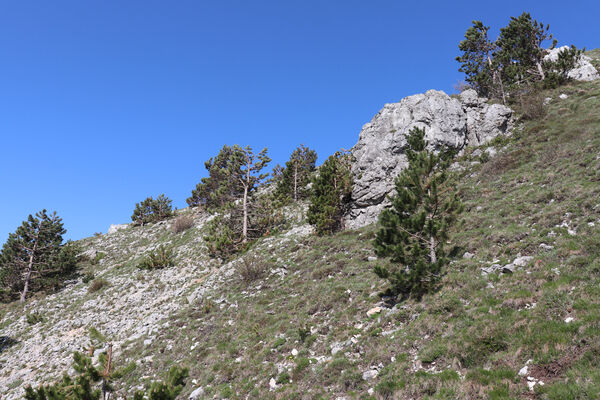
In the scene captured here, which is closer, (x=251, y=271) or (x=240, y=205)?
(x=251, y=271)

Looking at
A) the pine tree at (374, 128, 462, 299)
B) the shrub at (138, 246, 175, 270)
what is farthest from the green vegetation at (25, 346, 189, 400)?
the shrub at (138, 246, 175, 270)

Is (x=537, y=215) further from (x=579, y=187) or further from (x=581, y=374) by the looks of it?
(x=581, y=374)

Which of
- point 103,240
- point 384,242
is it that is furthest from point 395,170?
point 103,240

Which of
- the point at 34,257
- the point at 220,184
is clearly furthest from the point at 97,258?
the point at 220,184

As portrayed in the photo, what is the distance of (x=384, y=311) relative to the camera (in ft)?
44.3

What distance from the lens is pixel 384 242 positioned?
14789 mm

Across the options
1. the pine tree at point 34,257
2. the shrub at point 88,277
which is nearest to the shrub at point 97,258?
the pine tree at point 34,257

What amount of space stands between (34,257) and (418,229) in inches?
1769

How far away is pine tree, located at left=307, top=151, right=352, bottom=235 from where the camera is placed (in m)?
28.9

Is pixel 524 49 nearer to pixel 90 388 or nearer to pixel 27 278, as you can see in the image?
pixel 90 388

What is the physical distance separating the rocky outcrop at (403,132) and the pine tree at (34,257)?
36.0 m

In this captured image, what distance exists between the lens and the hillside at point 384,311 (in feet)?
27.5

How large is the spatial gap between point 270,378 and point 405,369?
18.4ft

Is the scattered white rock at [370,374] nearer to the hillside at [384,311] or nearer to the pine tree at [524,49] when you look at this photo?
the hillside at [384,311]
